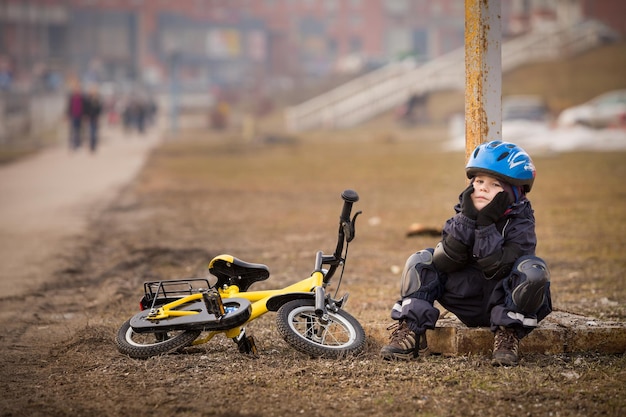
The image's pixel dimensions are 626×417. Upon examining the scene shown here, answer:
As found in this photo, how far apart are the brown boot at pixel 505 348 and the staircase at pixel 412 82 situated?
4783cm

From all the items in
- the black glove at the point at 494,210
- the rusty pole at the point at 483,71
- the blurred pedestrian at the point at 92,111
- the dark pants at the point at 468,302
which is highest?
the blurred pedestrian at the point at 92,111

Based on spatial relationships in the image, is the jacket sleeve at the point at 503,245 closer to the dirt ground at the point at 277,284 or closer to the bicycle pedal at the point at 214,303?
the dirt ground at the point at 277,284

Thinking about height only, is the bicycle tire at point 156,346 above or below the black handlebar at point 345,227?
below

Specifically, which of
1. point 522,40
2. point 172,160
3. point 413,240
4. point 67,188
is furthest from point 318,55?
point 413,240

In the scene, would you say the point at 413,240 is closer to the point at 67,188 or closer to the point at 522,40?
the point at 67,188

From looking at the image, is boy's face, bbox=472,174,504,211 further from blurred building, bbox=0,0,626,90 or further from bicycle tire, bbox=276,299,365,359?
blurred building, bbox=0,0,626,90

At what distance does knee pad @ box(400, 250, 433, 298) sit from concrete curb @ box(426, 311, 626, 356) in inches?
13.0

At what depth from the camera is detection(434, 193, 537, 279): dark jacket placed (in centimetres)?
565

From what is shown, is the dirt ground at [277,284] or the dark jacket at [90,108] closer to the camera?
the dirt ground at [277,284]

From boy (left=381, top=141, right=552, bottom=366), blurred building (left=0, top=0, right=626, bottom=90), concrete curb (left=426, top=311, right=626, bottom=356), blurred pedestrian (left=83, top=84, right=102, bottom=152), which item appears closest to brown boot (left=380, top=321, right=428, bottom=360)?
boy (left=381, top=141, right=552, bottom=366)

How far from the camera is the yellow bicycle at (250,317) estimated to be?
19.1 feet

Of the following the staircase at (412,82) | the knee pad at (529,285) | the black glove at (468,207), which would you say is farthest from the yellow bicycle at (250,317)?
the staircase at (412,82)

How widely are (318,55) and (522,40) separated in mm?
58936

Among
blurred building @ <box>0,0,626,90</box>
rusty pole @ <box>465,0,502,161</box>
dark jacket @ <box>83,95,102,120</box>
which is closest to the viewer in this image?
rusty pole @ <box>465,0,502,161</box>
